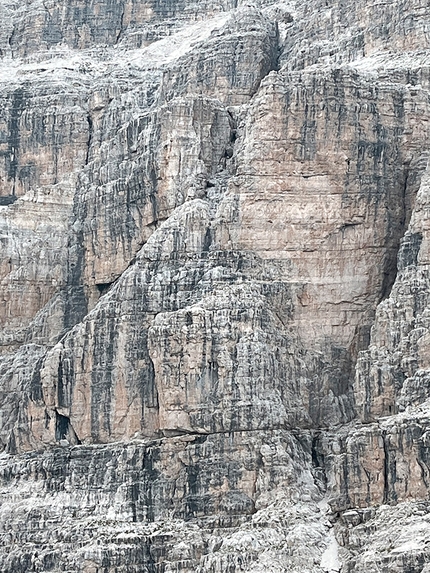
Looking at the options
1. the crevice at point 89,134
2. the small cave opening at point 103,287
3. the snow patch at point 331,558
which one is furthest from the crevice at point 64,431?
the crevice at point 89,134

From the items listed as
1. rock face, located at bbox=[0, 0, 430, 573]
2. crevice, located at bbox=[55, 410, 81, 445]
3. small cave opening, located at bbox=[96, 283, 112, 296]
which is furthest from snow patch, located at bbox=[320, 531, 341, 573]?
small cave opening, located at bbox=[96, 283, 112, 296]

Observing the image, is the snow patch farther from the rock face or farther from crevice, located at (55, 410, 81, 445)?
crevice, located at (55, 410, 81, 445)

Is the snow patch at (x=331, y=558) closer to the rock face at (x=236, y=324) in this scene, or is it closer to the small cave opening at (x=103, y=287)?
the rock face at (x=236, y=324)

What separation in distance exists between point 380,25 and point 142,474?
120 feet

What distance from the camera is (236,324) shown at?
131500 mm

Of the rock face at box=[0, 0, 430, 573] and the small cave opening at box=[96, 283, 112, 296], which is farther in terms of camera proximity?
the small cave opening at box=[96, 283, 112, 296]

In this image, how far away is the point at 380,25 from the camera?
14862 cm

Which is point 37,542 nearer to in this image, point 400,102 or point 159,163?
point 159,163

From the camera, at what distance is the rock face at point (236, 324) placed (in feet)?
413

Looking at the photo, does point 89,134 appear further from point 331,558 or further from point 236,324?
point 331,558

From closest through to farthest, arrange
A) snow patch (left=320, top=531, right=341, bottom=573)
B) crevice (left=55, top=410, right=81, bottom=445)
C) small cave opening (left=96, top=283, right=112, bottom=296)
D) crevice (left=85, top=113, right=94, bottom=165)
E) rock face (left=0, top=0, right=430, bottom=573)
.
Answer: snow patch (left=320, top=531, right=341, bottom=573), rock face (left=0, top=0, right=430, bottom=573), crevice (left=55, top=410, right=81, bottom=445), small cave opening (left=96, top=283, right=112, bottom=296), crevice (left=85, top=113, right=94, bottom=165)

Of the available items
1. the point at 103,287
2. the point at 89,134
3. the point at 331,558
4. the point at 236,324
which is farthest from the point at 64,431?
the point at 89,134

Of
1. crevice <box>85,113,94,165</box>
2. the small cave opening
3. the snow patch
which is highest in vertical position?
crevice <box>85,113,94,165</box>

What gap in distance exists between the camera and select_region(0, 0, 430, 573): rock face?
126m
